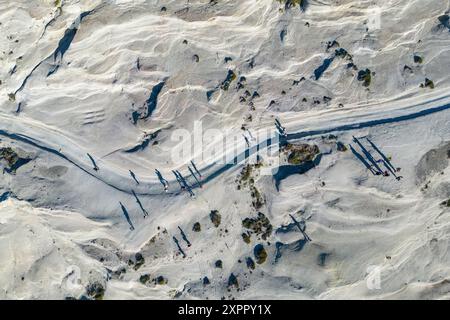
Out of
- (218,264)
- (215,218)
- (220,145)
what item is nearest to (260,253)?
(218,264)

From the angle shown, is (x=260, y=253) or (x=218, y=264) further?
(x=218, y=264)

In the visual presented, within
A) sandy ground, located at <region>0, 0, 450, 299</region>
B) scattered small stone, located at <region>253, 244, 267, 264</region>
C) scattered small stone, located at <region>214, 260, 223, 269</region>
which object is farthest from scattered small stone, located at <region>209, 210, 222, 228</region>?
scattered small stone, located at <region>253, 244, 267, 264</region>

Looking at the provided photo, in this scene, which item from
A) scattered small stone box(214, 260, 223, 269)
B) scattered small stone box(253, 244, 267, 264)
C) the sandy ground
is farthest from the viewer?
scattered small stone box(214, 260, 223, 269)

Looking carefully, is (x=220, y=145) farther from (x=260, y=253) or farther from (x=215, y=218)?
(x=260, y=253)

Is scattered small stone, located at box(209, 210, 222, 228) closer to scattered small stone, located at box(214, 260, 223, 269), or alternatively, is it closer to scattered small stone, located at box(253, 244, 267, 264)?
scattered small stone, located at box(214, 260, 223, 269)

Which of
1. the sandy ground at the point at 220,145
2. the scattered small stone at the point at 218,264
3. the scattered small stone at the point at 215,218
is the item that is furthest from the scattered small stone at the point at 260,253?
the scattered small stone at the point at 215,218

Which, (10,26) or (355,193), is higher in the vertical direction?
(10,26)

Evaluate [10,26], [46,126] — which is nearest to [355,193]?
[46,126]

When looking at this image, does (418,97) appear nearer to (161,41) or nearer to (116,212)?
(161,41)
